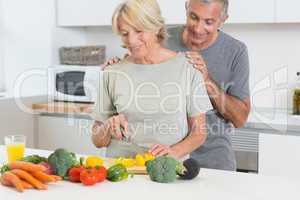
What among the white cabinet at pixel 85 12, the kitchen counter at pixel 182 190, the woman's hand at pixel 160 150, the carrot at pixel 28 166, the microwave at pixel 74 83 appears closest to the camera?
the kitchen counter at pixel 182 190

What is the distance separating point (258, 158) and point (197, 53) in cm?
124

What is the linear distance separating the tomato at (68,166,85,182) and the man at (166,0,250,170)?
72cm

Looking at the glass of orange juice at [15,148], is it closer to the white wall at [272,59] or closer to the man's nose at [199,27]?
the man's nose at [199,27]

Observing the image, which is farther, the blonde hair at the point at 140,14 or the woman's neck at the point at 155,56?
the woman's neck at the point at 155,56

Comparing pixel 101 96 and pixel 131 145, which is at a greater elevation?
pixel 101 96

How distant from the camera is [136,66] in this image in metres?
2.13

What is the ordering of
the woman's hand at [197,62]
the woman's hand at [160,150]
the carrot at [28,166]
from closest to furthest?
the carrot at [28,166]
the woman's hand at [160,150]
the woman's hand at [197,62]

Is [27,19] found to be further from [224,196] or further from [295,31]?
[224,196]

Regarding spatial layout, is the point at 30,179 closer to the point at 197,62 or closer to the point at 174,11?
the point at 197,62

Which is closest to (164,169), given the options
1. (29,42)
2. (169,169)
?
(169,169)

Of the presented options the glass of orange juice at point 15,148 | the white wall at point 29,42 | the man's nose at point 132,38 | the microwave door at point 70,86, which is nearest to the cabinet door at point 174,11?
the microwave door at point 70,86

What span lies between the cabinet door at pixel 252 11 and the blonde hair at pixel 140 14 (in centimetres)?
158

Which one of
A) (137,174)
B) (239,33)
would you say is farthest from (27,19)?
(137,174)

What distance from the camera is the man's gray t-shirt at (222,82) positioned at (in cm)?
227
